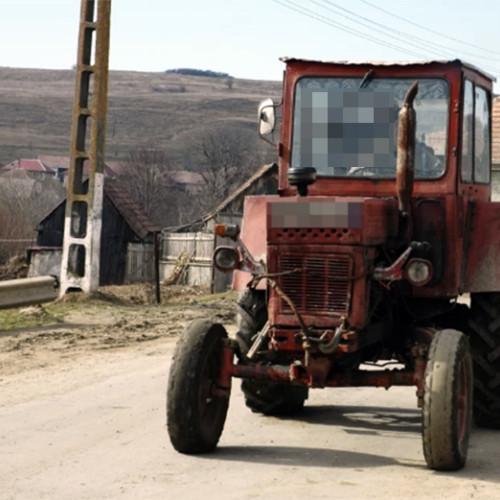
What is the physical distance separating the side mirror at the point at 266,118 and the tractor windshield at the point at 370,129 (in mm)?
368

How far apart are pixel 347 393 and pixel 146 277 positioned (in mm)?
36953

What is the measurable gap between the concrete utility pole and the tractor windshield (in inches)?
502

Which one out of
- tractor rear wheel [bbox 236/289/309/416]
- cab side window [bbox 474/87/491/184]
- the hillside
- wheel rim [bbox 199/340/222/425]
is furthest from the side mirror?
the hillside

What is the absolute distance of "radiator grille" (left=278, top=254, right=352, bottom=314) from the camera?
8.85 metres

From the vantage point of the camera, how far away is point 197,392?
8797 millimetres

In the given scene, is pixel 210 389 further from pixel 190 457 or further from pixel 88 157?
pixel 88 157

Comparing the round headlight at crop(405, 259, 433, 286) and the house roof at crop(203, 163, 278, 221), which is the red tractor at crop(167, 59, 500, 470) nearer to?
the round headlight at crop(405, 259, 433, 286)

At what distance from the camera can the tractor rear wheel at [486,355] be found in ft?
33.0

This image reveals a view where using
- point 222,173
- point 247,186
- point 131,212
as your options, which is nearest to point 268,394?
point 247,186

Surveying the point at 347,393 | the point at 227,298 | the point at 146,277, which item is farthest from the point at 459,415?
the point at 146,277

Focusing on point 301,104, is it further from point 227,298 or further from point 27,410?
point 227,298

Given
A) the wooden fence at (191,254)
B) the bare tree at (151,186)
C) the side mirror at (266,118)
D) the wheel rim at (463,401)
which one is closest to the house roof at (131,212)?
the wooden fence at (191,254)

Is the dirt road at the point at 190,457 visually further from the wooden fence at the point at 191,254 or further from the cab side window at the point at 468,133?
the wooden fence at the point at 191,254

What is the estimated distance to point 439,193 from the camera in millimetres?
9914
